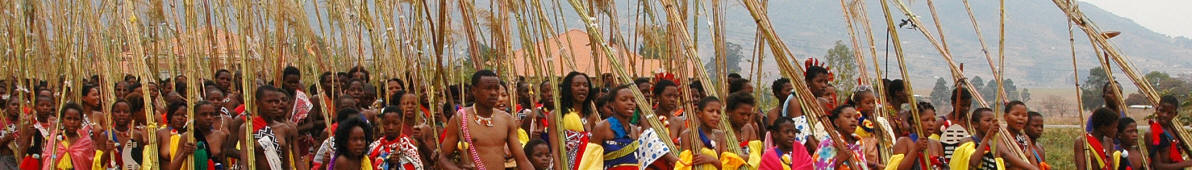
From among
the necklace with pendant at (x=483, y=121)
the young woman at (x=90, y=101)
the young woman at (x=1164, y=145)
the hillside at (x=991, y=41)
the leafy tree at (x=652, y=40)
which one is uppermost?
the hillside at (x=991, y=41)

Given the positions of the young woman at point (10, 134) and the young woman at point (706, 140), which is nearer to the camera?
the young woman at point (706, 140)

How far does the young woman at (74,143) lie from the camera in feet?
23.4

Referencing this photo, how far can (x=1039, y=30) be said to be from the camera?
142000mm

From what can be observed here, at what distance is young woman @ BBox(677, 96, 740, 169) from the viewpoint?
18.5 ft

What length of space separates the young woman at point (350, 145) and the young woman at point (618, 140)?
100cm

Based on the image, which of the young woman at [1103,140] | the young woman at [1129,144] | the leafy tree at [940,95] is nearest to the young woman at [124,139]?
the young woman at [1103,140]

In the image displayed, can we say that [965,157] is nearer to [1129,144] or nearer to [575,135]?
[1129,144]

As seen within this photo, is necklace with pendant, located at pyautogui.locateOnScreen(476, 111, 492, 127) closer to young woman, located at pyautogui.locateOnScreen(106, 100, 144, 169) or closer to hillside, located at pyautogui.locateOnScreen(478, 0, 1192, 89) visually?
young woman, located at pyautogui.locateOnScreen(106, 100, 144, 169)

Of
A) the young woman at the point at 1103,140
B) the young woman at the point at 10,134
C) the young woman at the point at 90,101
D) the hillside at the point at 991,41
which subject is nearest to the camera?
the young woman at the point at 1103,140

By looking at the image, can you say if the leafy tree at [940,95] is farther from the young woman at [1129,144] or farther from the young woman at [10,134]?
the young woman at [10,134]

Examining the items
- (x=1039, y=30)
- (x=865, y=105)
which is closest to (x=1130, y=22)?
(x=1039, y=30)

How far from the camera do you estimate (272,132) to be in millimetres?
6246

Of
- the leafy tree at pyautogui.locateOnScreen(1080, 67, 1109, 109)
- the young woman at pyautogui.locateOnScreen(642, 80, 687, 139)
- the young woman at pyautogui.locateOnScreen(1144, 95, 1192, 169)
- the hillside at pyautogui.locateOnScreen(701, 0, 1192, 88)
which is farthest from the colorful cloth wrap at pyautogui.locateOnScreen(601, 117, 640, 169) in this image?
the hillside at pyautogui.locateOnScreen(701, 0, 1192, 88)

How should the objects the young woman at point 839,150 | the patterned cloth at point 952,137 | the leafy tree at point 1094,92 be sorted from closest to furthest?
the young woman at point 839,150 < the patterned cloth at point 952,137 < the leafy tree at point 1094,92
